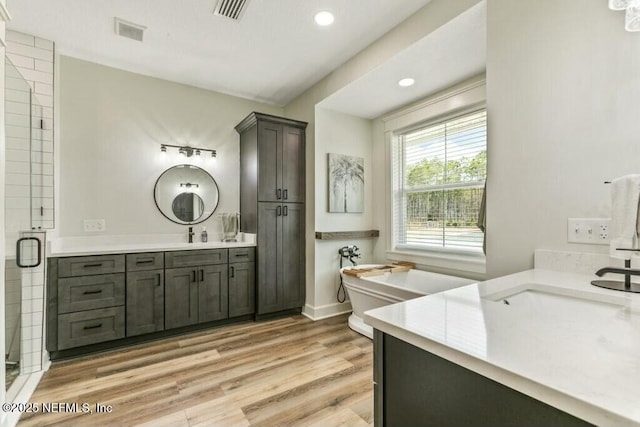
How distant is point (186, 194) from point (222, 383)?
7.04ft

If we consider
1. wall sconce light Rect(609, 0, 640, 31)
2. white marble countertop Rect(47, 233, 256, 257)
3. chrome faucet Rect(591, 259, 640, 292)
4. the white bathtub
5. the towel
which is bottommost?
the white bathtub

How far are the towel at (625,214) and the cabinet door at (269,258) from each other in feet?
9.19

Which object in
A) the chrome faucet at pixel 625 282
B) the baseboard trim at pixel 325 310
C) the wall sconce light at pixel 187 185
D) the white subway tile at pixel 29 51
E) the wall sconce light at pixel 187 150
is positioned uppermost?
the white subway tile at pixel 29 51

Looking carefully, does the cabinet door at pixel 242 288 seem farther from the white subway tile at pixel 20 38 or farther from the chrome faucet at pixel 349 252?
the white subway tile at pixel 20 38

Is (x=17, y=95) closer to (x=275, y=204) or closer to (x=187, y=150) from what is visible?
(x=187, y=150)

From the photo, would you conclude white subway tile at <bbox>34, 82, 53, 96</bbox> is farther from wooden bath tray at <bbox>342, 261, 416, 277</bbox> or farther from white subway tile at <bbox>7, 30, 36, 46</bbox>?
wooden bath tray at <bbox>342, 261, 416, 277</bbox>

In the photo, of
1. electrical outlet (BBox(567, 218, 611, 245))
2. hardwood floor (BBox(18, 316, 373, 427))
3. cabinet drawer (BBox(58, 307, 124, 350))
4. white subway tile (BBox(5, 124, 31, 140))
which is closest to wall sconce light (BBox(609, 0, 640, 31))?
electrical outlet (BBox(567, 218, 611, 245))

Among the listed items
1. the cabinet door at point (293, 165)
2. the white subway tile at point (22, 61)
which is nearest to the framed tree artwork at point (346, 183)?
the cabinet door at point (293, 165)

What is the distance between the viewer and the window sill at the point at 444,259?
9.37 ft

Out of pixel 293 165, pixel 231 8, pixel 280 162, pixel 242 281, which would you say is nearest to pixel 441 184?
pixel 293 165

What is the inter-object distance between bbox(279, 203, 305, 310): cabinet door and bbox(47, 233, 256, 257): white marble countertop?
0.41m

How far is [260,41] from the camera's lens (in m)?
2.66

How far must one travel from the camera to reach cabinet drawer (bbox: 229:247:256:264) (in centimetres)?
322

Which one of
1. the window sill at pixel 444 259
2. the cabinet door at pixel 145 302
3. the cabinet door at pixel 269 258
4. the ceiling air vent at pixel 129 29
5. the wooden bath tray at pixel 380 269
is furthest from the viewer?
the cabinet door at pixel 269 258
